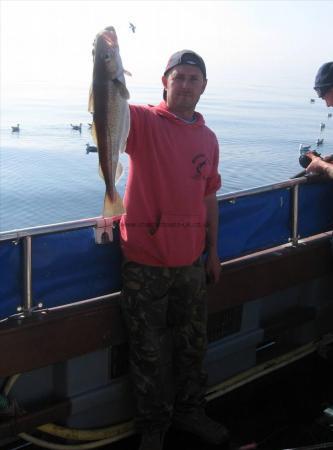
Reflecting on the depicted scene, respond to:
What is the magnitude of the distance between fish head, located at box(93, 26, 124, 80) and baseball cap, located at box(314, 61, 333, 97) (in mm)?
2095

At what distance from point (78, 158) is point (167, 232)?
101 feet

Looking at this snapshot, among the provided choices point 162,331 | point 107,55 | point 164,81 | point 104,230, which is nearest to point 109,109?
point 107,55

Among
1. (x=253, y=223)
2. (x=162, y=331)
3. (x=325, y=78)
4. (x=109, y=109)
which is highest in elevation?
(x=325, y=78)

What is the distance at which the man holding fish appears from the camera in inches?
118

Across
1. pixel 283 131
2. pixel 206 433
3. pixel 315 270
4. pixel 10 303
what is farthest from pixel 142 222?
pixel 283 131

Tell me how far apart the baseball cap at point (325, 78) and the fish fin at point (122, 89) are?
2013 millimetres

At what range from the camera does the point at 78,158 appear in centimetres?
3309

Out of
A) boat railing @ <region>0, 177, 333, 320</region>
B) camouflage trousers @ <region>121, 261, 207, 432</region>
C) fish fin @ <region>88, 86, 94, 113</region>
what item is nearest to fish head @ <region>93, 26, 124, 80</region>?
Result: fish fin @ <region>88, 86, 94, 113</region>

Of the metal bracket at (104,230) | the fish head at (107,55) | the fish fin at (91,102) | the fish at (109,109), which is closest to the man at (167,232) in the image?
the metal bracket at (104,230)

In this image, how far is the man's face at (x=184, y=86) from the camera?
3010 millimetres

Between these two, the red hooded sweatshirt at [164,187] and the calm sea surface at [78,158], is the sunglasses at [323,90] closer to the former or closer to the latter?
the red hooded sweatshirt at [164,187]

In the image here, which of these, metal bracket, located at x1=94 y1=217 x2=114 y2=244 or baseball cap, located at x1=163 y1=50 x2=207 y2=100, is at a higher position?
baseball cap, located at x1=163 y1=50 x2=207 y2=100

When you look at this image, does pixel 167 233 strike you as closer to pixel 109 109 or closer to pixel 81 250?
pixel 81 250

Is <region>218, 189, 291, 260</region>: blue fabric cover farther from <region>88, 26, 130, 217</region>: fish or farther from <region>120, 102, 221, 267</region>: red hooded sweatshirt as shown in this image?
<region>88, 26, 130, 217</region>: fish
